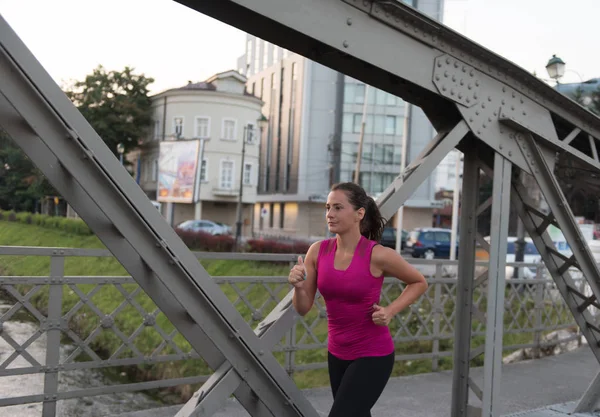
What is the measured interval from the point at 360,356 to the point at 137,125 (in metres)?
49.4

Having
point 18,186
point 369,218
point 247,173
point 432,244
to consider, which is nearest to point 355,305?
point 369,218

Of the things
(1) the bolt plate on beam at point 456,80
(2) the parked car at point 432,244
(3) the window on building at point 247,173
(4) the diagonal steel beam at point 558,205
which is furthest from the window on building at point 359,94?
(1) the bolt plate on beam at point 456,80

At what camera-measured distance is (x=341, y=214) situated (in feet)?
10.8

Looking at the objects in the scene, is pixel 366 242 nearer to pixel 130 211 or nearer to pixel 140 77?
pixel 130 211

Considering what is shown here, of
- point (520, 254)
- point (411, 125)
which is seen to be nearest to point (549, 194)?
point (520, 254)

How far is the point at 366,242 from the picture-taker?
130 inches

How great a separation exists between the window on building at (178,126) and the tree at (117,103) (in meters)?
2.66

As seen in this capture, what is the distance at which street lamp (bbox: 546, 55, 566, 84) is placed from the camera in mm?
14320

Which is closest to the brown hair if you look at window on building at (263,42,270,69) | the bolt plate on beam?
the bolt plate on beam

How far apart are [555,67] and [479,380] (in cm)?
963

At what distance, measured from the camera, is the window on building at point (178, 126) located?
159 ft

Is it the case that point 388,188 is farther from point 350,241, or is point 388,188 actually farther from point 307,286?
point 307,286

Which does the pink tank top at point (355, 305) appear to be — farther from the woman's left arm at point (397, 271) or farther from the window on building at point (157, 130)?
the window on building at point (157, 130)

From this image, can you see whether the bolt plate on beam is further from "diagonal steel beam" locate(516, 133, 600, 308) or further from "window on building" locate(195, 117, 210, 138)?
"window on building" locate(195, 117, 210, 138)
